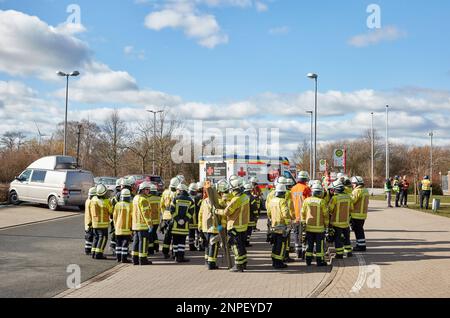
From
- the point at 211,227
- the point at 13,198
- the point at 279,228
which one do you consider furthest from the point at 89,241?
the point at 13,198

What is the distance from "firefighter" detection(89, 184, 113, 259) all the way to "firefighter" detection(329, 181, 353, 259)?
5420mm

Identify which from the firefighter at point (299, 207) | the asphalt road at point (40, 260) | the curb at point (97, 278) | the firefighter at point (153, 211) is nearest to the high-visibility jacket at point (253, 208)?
the firefighter at point (299, 207)

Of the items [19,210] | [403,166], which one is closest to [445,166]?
[403,166]

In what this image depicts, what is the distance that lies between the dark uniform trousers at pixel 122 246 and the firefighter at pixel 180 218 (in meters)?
1.10

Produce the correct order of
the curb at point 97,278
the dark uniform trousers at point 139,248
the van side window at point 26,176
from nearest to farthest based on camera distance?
1. the curb at point 97,278
2. the dark uniform trousers at point 139,248
3. the van side window at point 26,176

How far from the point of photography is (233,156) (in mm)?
22188

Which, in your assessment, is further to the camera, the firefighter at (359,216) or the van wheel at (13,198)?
the van wheel at (13,198)

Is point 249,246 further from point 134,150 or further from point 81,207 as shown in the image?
point 134,150

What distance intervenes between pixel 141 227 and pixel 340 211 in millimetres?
4657

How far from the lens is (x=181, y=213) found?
36.9 feet

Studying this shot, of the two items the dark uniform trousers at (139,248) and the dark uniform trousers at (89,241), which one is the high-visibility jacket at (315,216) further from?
the dark uniform trousers at (89,241)

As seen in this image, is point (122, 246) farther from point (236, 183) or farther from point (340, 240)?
point (340, 240)

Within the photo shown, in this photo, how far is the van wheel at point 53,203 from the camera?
75.7 feet

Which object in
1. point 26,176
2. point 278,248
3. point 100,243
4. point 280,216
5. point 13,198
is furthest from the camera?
point 13,198
